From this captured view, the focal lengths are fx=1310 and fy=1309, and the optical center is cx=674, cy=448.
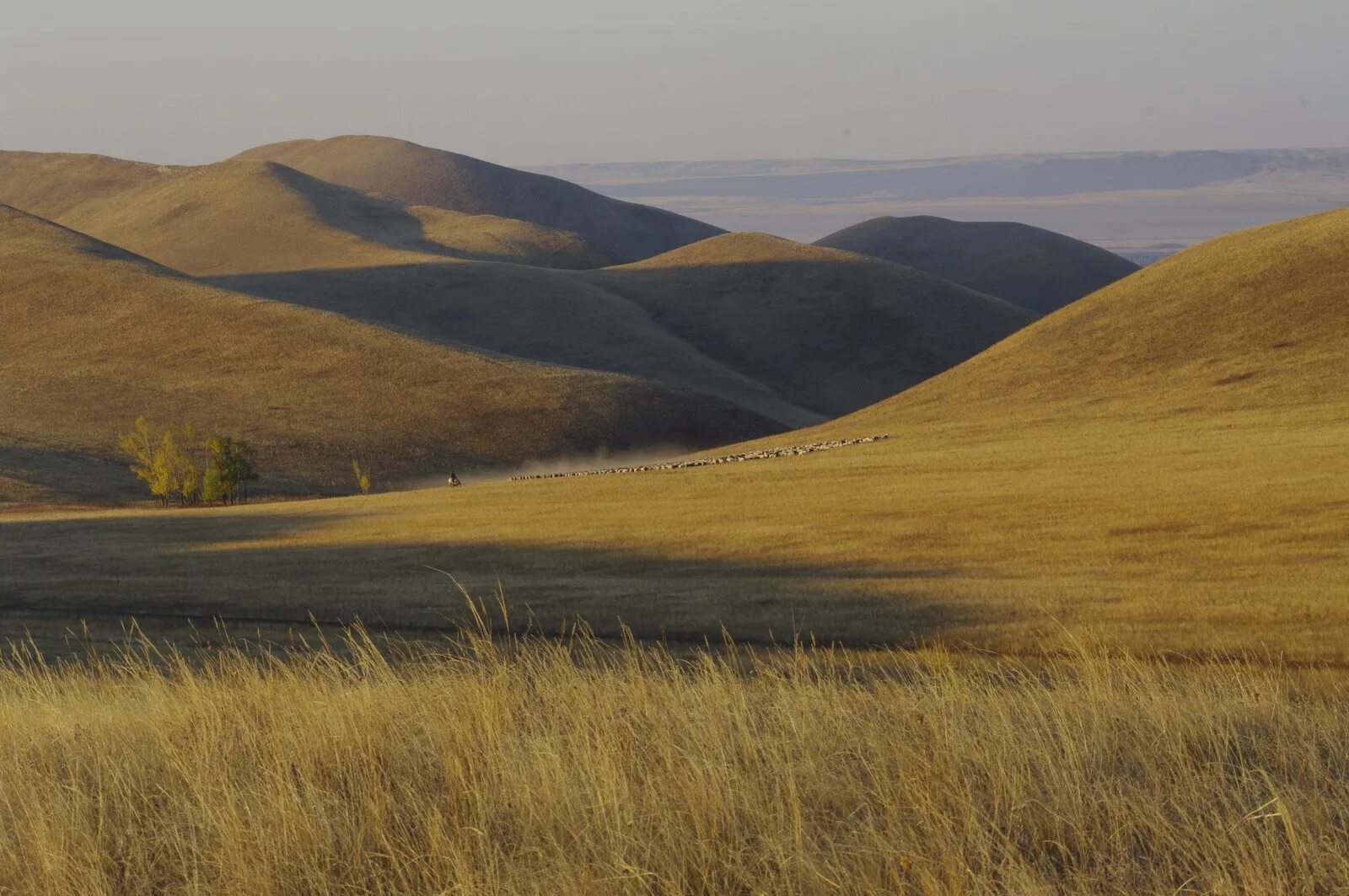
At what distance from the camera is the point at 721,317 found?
18275 centimetres

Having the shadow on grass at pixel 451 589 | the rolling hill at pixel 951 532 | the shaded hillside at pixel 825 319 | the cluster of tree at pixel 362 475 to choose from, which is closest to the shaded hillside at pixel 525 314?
the shaded hillside at pixel 825 319

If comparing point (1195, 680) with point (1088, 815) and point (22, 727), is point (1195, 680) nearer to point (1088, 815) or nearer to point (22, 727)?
point (1088, 815)

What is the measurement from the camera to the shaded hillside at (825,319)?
167 metres

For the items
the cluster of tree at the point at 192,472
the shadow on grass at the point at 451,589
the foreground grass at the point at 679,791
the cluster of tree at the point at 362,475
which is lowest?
the cluster of tree at the point at 362,475

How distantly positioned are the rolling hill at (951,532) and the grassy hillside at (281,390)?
40179 millimetres

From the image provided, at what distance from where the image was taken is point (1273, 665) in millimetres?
Answer: 14406

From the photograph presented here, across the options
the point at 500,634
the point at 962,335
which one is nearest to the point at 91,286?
the point at 962,335

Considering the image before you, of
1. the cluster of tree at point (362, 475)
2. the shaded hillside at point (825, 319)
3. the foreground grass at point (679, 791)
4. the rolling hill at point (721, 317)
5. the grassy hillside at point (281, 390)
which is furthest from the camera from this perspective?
the shaded hillside at point (825, 319)

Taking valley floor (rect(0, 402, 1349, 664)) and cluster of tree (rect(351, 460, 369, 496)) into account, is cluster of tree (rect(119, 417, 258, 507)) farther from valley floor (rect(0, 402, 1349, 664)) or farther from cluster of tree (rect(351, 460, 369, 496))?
valley floor (rect(0, 402, 1349, 664))

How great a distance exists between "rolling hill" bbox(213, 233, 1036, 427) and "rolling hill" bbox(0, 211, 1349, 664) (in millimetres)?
89279

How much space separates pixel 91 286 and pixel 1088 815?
14085 centimetres

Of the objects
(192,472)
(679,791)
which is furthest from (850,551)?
(192,472)

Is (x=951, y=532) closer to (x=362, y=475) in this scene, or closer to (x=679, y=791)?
(x=679, y=791)

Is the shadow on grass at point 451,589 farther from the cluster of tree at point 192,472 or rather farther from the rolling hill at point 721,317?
the rolling hill at point 721,317
